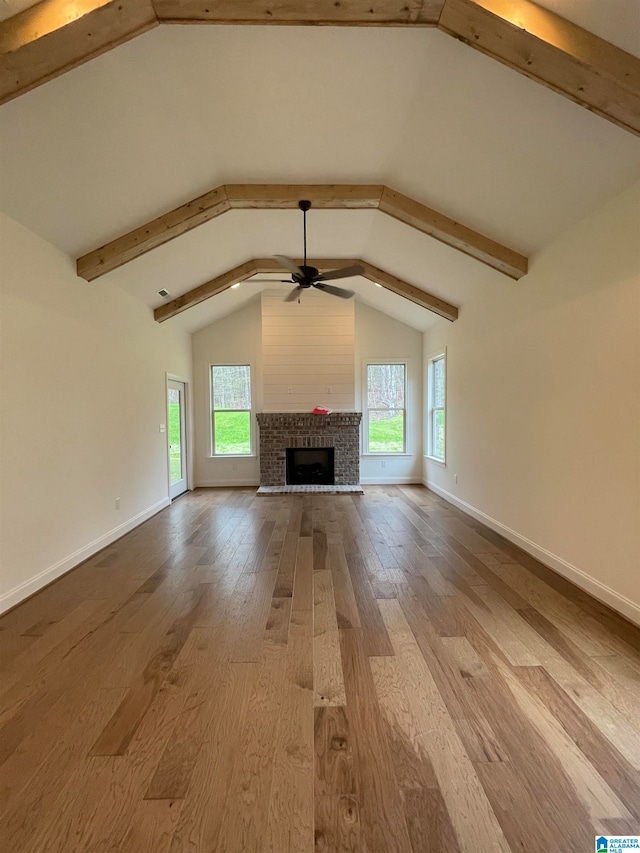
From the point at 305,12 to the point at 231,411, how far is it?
6.07m

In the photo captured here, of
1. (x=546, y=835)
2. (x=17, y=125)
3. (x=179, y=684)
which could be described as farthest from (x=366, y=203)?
(x=546, y=835)

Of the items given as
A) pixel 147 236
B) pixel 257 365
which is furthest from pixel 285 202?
pixel 257 365

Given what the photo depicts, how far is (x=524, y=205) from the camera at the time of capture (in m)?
3.20

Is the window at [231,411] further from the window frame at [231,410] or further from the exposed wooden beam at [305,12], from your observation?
the exposed wooden beam at [305,12]

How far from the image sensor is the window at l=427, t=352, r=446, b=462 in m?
6.57

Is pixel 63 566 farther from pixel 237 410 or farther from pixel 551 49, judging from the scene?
pixel 551 49

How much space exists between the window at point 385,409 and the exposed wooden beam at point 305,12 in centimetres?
576

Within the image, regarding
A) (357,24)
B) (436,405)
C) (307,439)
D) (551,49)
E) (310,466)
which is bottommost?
(310,466)

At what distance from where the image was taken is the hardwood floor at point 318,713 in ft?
4.40

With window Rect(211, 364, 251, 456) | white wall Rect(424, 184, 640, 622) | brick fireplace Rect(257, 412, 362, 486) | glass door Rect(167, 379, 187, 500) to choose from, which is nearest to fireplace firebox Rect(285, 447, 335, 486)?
brick fireplace Rect(257, 412, 362, 486)

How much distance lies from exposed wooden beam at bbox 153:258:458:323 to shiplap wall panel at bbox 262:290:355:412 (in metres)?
1.28

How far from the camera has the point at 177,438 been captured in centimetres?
683

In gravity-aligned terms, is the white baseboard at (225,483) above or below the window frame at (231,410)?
below

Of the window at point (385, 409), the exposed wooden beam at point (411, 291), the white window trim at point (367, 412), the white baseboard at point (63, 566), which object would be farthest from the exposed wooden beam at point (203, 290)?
the window at point (385, 409)
